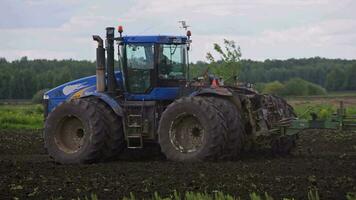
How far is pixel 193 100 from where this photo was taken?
1592 cm

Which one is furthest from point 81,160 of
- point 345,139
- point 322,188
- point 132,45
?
point 345,139

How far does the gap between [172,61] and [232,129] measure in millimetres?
2653

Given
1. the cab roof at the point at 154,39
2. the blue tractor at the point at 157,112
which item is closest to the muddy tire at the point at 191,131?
the blue tractor at the point at 157,112

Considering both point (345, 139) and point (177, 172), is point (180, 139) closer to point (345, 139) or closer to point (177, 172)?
point (177, 172)

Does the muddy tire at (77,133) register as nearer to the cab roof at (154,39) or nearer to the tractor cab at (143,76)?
the tractor cab at (143,76)

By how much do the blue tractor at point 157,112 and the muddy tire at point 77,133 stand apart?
0.02m

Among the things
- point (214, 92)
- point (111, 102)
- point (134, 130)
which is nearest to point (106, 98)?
point (111, 102)

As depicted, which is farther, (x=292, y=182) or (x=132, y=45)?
(x=132, y=45)

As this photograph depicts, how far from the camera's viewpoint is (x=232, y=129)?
50.8 ft

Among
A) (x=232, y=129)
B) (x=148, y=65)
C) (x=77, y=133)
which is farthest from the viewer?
(x=77, y=133)

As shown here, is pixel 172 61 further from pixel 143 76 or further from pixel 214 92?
pixel 214 92

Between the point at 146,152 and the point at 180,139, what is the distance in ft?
6.62

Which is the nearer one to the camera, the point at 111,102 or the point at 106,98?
the point at 111,102

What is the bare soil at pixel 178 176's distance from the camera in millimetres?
11359
